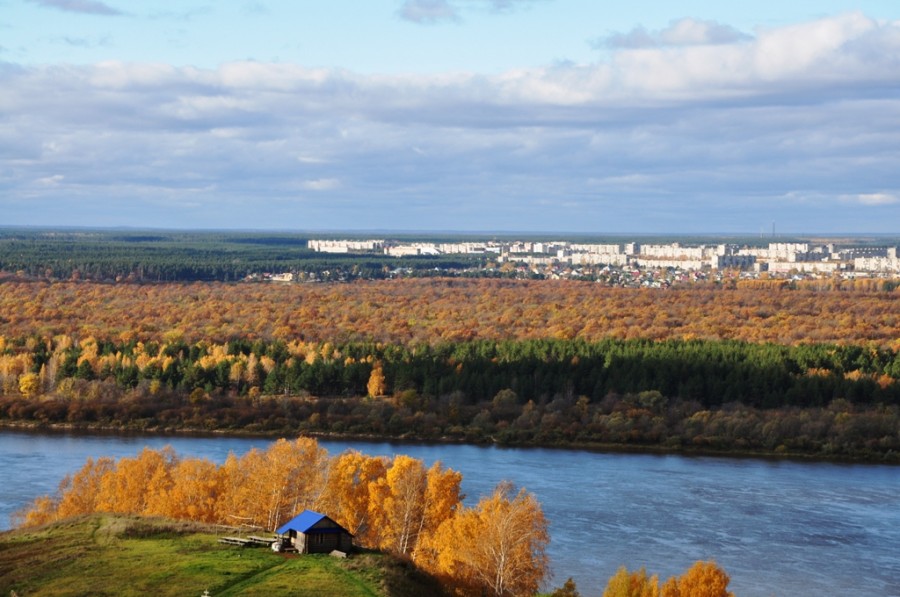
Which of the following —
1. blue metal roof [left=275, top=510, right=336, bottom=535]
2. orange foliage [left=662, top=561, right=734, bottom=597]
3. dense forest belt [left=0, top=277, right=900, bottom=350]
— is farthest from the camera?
dense forest belt [left=0, top=277, right=900, bottom=350]

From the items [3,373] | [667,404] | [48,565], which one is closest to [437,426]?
[667,404]

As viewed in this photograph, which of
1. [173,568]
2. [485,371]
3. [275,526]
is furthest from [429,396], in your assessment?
[173,568]

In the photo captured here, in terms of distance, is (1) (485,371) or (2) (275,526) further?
(1) (485,371)

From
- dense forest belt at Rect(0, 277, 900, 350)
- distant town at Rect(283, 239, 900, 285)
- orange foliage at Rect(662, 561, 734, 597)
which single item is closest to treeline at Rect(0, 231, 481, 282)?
distant town at Rect(283, 239, 900, 285)

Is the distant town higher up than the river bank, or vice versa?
the distant town

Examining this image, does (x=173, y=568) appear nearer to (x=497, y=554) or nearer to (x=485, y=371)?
(x=497, y=554)

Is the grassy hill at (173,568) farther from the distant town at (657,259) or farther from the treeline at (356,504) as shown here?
the distant town at (657,259)

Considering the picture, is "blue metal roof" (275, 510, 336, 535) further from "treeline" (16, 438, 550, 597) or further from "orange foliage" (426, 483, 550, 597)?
"orange foliage" (426, 483, 550, 597)
